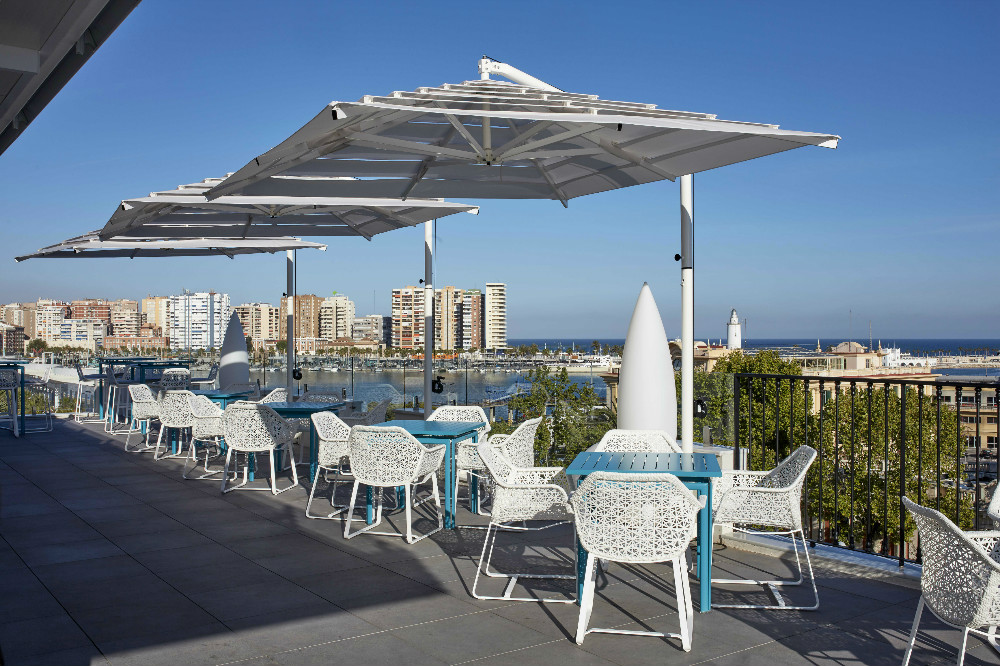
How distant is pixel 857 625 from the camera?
12.6 feet

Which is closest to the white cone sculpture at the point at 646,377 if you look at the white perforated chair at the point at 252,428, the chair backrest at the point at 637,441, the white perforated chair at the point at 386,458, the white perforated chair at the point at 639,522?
the chair backrest at the point at 637,441

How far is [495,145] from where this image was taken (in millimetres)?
4801

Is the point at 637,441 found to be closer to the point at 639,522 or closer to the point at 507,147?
the point at 639,522

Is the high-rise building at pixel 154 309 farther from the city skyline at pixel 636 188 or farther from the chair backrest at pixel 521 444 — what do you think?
the chair backrest at pixel 521 444

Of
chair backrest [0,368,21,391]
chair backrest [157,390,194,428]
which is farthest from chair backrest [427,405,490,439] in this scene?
chair backrest [0,368,21,391]

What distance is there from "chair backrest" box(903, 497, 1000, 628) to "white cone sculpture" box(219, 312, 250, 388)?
10.1 m

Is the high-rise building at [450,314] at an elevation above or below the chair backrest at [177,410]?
above

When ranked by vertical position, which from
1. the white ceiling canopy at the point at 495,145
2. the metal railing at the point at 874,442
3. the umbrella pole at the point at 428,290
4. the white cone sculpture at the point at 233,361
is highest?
the white ceiling canopy at the point at 495,145

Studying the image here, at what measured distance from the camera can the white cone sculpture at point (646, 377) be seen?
555cm

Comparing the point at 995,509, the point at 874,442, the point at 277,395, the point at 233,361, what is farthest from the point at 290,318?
the point at 874,442

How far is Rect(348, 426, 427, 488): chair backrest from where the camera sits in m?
5.57

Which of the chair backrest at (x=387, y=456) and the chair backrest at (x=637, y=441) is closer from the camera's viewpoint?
the chair backrest at (x=637, y=441)

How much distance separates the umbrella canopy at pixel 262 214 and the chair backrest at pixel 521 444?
6.70ft

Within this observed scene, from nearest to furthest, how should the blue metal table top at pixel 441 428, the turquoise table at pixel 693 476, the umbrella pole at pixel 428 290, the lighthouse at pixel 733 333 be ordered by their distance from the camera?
the turquoise table at pixel 693 476 < the blue metal table top at pixel 441 428 < the umbrella pole at pixel 428 290 < the lighthouse at pixel 733 333
